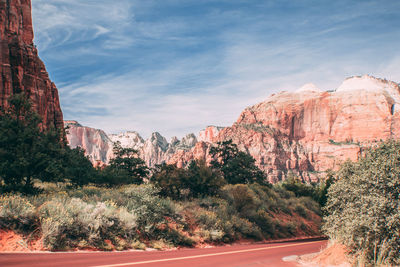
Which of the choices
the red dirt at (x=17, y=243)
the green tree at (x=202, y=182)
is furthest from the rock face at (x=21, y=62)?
the red dirt at (x=17, y=243)

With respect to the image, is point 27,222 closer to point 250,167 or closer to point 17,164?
point 17,164

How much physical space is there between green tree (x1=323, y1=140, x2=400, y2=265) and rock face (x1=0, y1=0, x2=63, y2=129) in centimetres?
5620

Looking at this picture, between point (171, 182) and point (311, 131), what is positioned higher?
point (311, 131)

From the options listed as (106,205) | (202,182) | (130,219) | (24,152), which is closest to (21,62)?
(24,152)

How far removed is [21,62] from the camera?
200 feet

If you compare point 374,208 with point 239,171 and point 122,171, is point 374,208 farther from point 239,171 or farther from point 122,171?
point 239,171

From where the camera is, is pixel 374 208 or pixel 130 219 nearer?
pixel 374 208

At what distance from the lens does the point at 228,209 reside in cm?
2423

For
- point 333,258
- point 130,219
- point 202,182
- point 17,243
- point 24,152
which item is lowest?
point 333,258

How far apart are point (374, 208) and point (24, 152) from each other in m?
17.6

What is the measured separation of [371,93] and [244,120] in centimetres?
8036

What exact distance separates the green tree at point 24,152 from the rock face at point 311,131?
5610 inches

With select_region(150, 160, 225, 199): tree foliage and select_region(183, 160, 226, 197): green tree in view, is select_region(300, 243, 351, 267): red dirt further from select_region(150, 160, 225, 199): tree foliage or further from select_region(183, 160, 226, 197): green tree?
select_region(183, 160, 226, 197): green tree

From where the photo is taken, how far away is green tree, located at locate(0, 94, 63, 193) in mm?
16688
